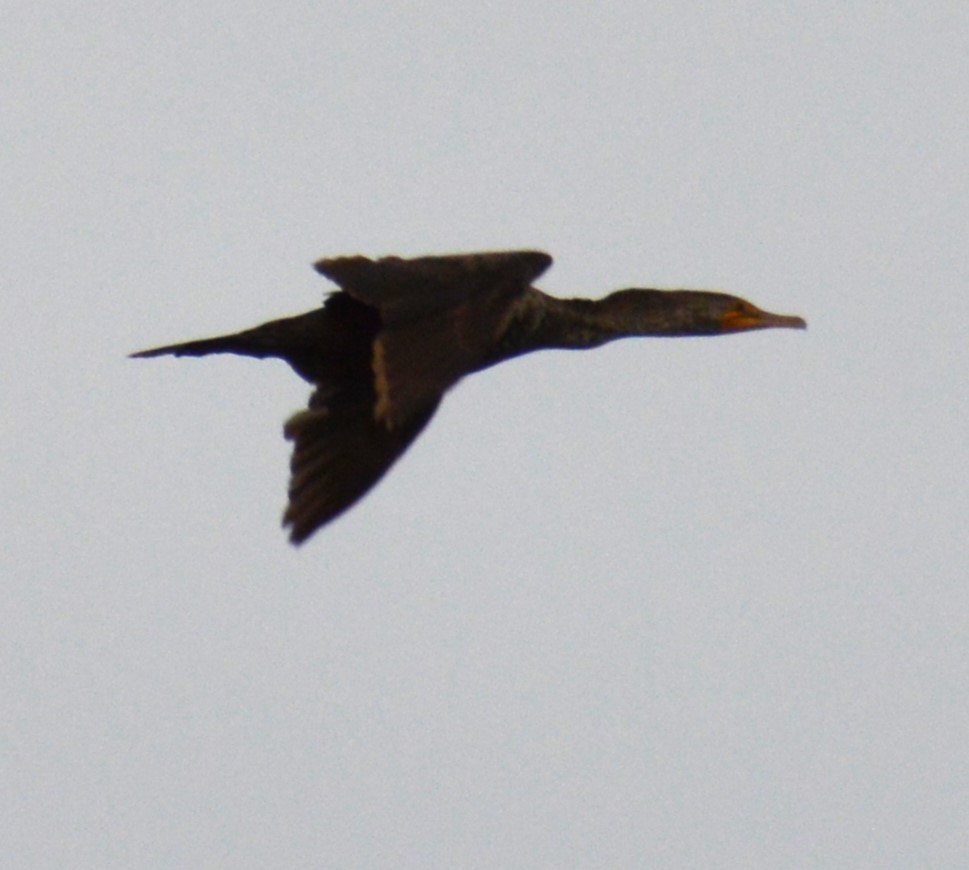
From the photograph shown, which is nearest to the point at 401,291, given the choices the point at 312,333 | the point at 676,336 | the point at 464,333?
the point at 464,333

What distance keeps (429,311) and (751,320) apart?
128 inches

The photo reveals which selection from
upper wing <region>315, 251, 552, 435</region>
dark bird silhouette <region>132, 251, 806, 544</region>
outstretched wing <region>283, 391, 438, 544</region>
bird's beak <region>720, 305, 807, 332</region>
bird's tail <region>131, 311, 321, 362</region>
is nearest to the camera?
upper wing <region>315, 251, 552, 435</region>

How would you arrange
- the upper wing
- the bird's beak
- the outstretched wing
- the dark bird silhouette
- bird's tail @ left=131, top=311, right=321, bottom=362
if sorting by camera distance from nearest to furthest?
the upper wing
the dark bird silhouette
the outstretched wing
bird's tail @ left=131, top=311, right=321, bottom=362
the bird's beak

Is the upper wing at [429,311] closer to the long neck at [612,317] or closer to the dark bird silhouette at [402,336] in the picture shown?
the dark bird silhouette at [402,336]

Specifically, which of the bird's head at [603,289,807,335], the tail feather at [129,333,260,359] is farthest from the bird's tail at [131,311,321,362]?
the bird's head at [603,289,807,335]

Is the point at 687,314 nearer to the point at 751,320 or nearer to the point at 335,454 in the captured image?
the point at 751,320

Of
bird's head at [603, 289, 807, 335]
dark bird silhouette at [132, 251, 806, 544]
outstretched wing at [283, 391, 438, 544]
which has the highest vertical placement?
bird's head at [603, 289, 807, 335]

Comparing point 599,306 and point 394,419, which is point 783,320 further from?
point 394,419

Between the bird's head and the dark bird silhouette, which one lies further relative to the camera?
the bird's head

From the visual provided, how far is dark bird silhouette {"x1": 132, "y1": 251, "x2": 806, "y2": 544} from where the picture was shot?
13.4 metres

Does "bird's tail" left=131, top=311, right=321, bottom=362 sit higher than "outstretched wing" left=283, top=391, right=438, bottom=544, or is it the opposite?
"bird's tail" left=131, top=311, right=321, bottom=362

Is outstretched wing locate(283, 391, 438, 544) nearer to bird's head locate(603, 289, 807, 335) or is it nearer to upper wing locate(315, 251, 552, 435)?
upper wing locate(315, 251, 552, 435)

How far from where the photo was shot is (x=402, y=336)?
44.5 feet

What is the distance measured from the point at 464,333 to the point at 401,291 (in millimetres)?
455
